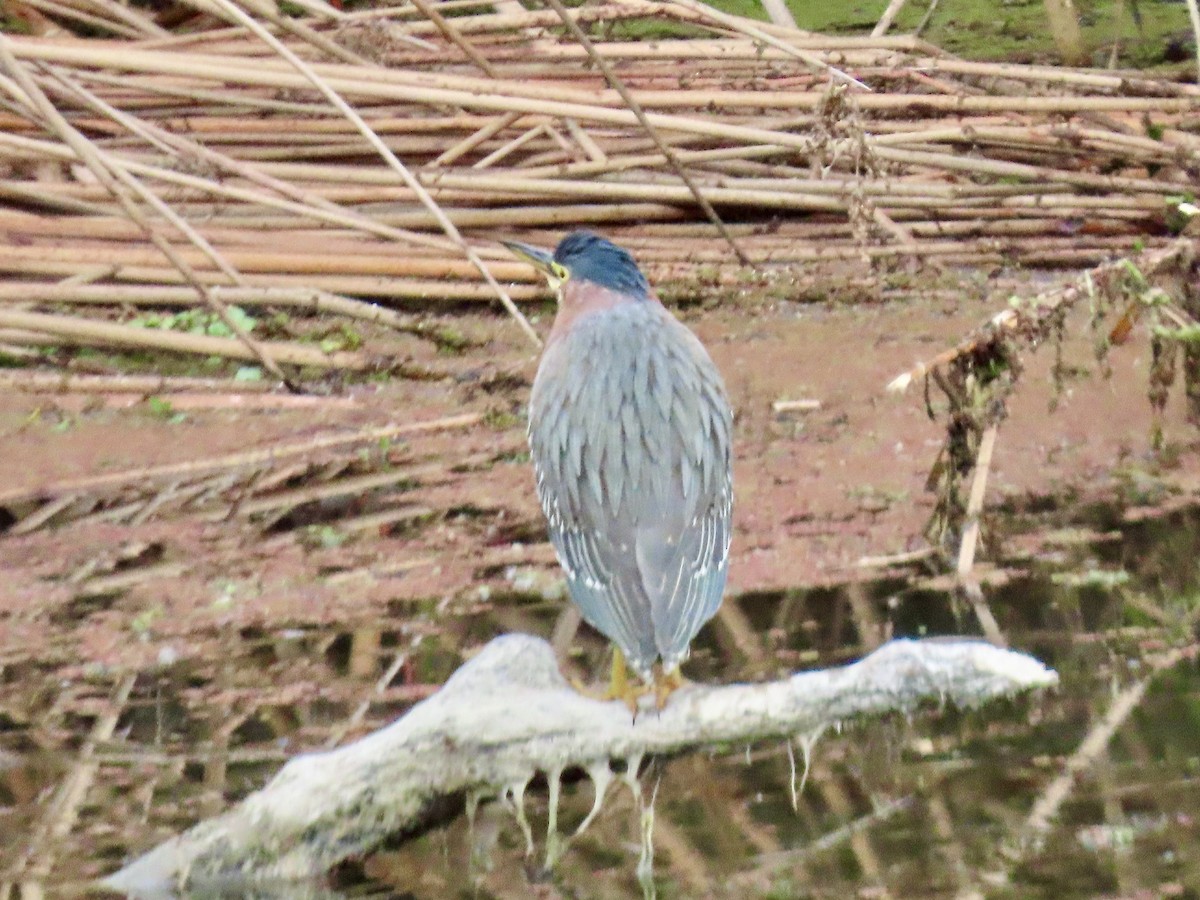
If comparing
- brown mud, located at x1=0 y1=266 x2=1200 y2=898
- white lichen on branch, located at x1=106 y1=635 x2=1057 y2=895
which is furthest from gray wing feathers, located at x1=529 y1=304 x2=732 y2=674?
brown mud, located at x1=0 y1=266 x2=1200 y2=898

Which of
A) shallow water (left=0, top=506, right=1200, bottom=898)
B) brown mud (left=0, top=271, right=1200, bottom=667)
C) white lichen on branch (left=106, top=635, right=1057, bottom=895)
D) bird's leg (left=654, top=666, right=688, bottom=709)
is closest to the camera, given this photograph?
white lichen on branch (left=106, top=635, right=1057, bottom=895)

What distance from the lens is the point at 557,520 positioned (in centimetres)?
437

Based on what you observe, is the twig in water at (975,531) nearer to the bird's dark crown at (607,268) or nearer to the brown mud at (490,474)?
the brown mud at (490,474)

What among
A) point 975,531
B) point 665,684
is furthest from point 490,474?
point 665,684

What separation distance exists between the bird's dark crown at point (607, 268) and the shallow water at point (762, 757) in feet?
3.17

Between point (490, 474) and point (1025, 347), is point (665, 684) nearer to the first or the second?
point (1025, 347)

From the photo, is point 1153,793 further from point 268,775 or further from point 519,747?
point 268,775

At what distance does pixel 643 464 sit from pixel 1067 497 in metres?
2.30

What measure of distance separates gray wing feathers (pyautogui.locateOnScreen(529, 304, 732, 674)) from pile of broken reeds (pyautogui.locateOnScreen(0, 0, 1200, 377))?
2.84 m

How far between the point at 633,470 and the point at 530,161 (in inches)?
173

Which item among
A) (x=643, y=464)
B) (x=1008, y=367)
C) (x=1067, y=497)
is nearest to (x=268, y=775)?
(x=643, y=464)

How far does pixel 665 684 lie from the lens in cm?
380

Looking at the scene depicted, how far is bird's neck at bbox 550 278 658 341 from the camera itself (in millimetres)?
4816

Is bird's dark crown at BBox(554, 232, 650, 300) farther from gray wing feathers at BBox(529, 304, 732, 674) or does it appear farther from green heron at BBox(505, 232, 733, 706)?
gray wing feathers at BBox(529, 304, 732, 674)
